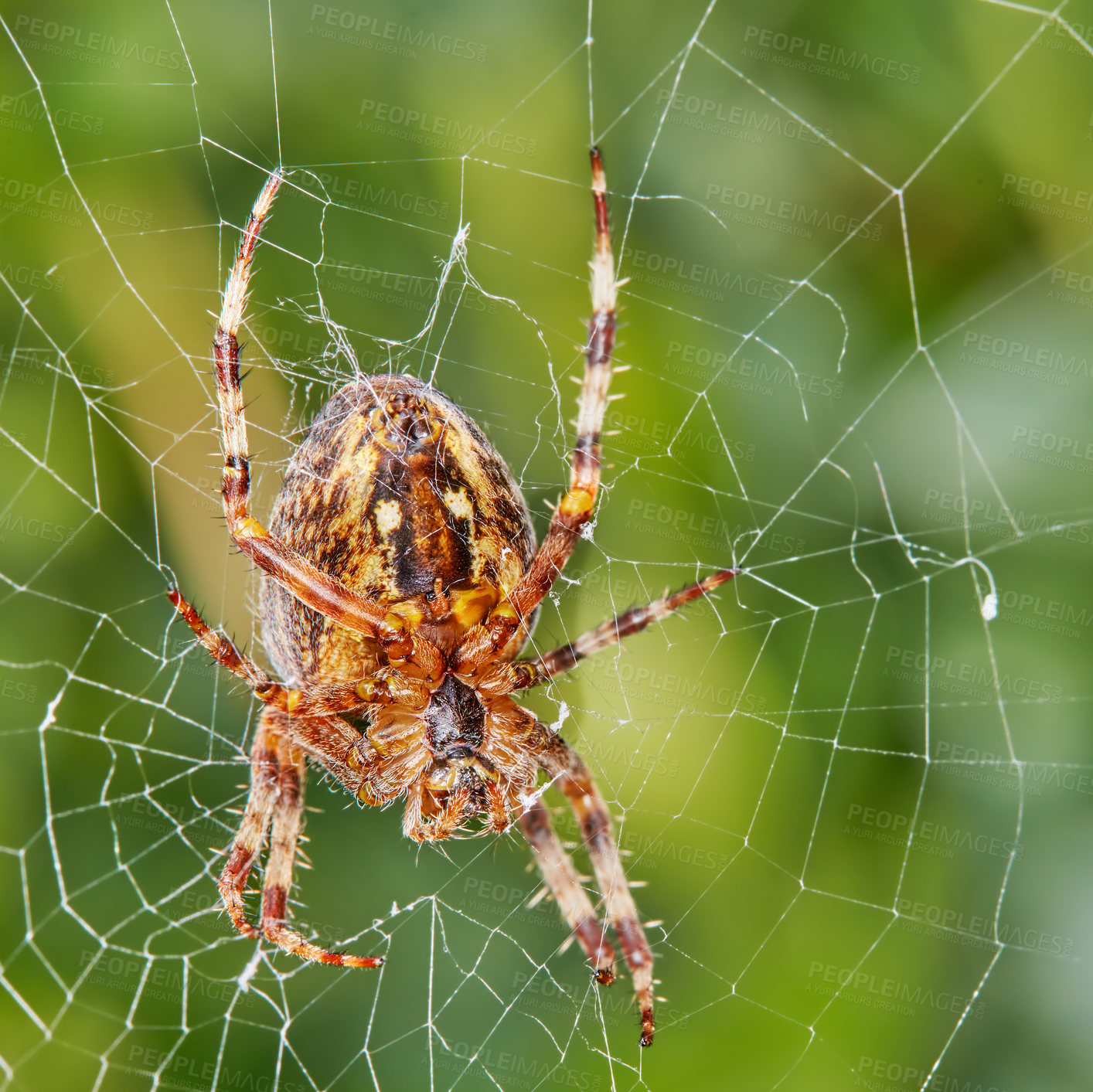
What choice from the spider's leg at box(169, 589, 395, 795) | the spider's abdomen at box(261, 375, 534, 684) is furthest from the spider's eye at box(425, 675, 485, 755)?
the spider's abdomen at box(261, 375, 534, 684)

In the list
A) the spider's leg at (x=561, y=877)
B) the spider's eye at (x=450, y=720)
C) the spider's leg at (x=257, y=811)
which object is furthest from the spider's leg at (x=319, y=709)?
the spider's leg at (x=561, y=877)

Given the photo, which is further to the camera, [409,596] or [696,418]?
[696,418]

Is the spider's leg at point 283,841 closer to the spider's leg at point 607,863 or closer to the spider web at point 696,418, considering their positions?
the spider web at point 696,418

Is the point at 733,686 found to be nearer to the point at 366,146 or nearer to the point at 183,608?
the point at 183,608

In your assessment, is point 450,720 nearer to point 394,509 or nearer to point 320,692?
point 320,692

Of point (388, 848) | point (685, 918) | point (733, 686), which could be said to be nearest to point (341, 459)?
point (733, 686)

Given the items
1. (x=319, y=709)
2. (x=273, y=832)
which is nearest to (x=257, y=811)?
(x=273, y=832)

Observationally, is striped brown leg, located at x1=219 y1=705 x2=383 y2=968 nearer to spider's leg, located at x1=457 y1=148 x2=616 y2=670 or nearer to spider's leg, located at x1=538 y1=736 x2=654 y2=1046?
spider's leg, located at x1=538 y1=736 x2=654 y2=1046
